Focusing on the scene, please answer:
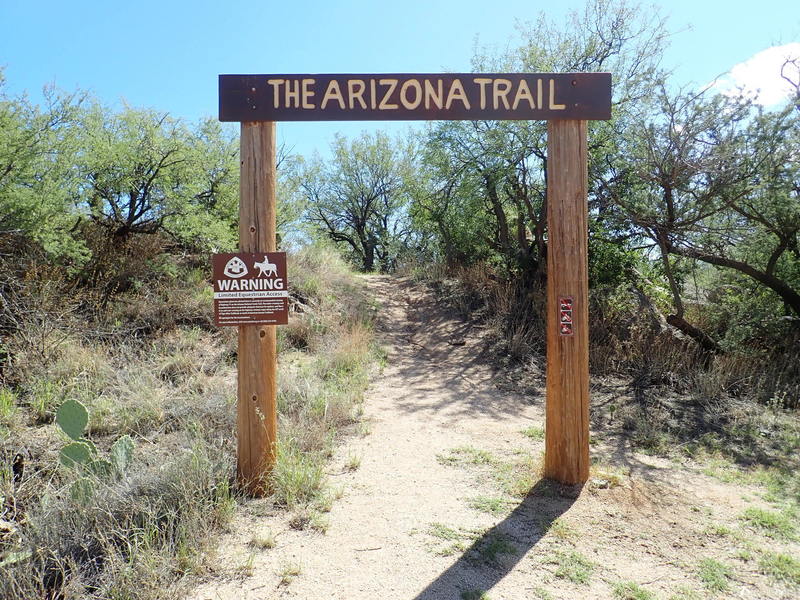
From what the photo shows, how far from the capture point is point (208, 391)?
6504 mm

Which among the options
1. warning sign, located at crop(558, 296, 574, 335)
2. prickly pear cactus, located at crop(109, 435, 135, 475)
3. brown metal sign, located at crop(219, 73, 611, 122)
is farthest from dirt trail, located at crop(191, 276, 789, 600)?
brown metal sign, located at crop(219, 73, 611, 122)

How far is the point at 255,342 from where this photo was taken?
403 cm

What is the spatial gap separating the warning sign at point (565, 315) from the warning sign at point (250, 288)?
2.14 m

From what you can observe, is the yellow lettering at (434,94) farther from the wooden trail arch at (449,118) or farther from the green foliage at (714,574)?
the green foliage at (714,574)

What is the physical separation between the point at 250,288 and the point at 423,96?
1.98 m

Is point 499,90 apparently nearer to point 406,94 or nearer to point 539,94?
point 539,94

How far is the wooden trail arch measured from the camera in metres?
4.02

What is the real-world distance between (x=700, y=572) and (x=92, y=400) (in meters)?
6.29

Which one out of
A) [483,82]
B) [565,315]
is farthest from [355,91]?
[565,315]

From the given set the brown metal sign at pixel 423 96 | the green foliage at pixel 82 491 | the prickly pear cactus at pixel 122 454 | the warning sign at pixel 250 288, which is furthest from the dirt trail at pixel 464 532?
the brown metal sign at pixel 423 96

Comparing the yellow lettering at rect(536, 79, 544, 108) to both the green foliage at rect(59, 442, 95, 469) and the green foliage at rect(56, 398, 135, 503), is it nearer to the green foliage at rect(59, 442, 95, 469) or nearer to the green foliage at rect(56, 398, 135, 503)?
the green foliage at rect(56, 398, 135, 503)

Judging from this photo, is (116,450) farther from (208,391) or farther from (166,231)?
(166,231)

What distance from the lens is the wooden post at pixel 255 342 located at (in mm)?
4023

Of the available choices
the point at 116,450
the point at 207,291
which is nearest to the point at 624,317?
the point at 207,291
